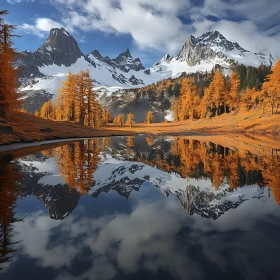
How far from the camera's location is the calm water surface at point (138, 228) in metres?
3.74

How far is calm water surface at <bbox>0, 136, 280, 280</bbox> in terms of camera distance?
3.74 m

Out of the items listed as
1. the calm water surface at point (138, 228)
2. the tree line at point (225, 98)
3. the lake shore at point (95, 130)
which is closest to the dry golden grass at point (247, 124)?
the lake shore at point (95, 130)

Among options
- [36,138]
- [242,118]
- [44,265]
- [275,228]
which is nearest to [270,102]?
[242,118]

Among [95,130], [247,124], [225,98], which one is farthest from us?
[225,98]

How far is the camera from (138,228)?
5.34 meters

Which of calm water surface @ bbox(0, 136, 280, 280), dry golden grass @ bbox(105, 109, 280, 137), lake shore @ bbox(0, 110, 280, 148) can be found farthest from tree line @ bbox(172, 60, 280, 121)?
calm water surface @ bbox(0, 136, 280, 280)

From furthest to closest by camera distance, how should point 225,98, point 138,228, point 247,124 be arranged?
1. point 225,98
2. point 247,124
3. point 138,228

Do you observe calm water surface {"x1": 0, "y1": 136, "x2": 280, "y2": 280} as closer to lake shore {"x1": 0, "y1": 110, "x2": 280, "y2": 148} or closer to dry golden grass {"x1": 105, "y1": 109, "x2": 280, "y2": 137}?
lake shore {"x1": 0, "y1": 110, "x2": 280, "y2": 148}

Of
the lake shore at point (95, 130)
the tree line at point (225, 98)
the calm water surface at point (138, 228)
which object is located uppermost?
the tree line at point (225, 98)

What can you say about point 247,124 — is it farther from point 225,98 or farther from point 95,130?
point 95,130

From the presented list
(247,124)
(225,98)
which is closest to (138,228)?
(247,124)

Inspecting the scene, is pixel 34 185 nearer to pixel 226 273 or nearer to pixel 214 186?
pixel 214 186

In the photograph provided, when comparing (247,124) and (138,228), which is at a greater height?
(247,124)

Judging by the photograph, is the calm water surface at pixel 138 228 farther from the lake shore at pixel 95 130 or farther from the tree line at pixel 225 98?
the tree line at pixel 225 98
